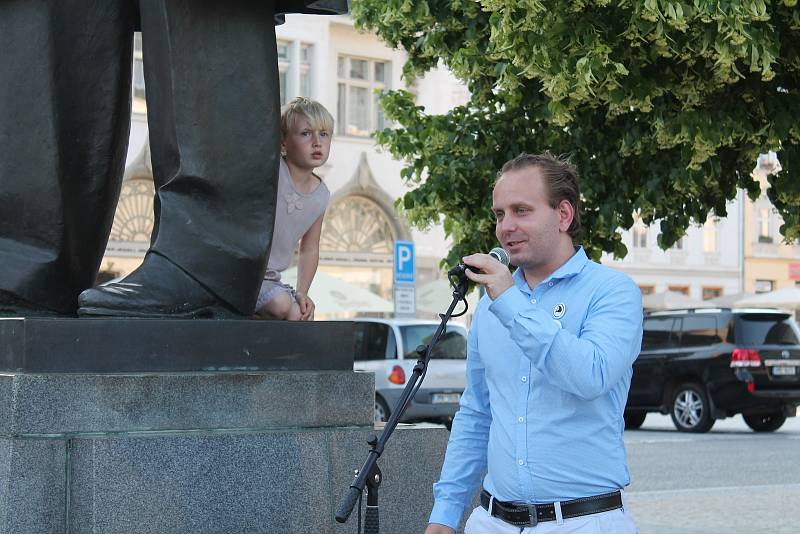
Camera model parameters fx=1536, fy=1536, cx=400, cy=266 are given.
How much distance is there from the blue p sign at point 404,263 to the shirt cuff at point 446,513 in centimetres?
1834

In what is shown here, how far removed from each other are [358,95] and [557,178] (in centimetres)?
3487

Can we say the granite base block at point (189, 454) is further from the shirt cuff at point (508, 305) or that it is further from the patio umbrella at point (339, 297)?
the patio umbrella at point (339, 297)

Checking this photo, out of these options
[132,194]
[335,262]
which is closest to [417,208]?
[132,194]

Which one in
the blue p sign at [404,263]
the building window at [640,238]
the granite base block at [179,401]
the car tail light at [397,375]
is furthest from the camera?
the building window at [640,238]

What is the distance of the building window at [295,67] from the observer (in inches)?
1428

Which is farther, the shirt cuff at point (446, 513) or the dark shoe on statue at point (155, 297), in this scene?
the dark shoe on statue at point (155, 297)

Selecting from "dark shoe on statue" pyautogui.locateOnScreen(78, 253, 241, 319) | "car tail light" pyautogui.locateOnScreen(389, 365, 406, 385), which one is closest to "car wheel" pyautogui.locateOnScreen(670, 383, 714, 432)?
"car tail light" pyautogui.locateOnScreen(389, 365, 406, 385)

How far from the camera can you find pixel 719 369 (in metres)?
22.1

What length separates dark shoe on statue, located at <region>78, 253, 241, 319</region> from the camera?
459 centimetres

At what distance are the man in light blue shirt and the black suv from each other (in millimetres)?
18632

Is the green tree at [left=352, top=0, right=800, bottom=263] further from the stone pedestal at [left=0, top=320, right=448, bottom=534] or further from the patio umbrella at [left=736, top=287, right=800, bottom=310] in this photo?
the patio umbrella at [left=736, top=287, right=800, bottom=310]

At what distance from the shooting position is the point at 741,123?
41.2ft

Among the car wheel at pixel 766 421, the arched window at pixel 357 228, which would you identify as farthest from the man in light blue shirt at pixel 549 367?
the arched window at pixel 357 228

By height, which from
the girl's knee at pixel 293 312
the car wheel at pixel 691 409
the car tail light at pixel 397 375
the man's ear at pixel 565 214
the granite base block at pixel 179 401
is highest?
the man's ear at pixel 565 214
